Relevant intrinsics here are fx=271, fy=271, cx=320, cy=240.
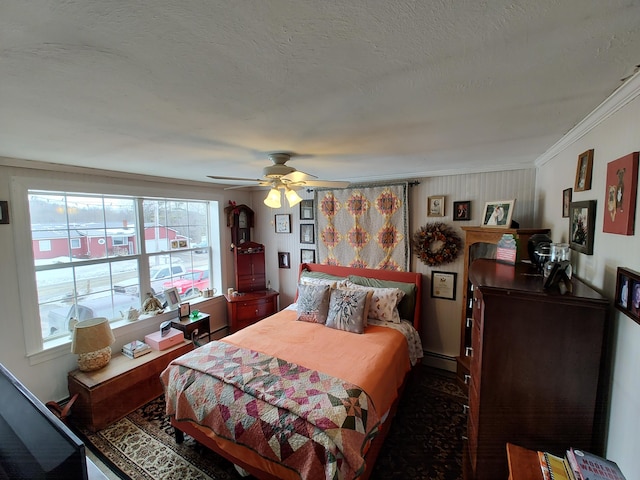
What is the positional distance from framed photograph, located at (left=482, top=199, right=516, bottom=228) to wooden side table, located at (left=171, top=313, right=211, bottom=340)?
339 centimetres

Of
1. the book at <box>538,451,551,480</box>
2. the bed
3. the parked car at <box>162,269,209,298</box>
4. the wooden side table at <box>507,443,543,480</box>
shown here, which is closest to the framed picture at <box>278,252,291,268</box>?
the parked car at <box>162,269,209,298</box>

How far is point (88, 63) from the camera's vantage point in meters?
0.88

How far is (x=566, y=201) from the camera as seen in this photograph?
1791mm

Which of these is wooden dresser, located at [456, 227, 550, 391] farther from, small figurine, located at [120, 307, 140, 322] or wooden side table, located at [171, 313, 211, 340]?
small figurine, located at [120, 307, 140, 322]

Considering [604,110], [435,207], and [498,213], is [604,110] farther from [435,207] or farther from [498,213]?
[435,207]

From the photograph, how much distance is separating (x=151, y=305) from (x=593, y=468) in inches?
148

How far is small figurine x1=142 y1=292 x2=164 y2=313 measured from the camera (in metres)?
3.20

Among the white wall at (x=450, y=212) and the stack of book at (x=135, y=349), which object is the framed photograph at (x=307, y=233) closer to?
the white wall at (x=450, y=212)

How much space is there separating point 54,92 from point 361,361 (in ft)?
7.77

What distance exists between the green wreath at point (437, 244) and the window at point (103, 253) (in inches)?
121

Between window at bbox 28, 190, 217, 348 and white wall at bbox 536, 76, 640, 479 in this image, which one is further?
window at bbox 28, 190, 217, 348

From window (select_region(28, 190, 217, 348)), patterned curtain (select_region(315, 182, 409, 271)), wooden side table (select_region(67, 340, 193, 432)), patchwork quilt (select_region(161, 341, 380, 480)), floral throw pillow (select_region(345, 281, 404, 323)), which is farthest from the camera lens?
patterned curtain (select_region(315, 182, 409, 271))

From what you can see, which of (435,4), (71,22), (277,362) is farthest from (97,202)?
(435,4)

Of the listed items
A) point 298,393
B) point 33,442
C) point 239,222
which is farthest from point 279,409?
point 239,222
